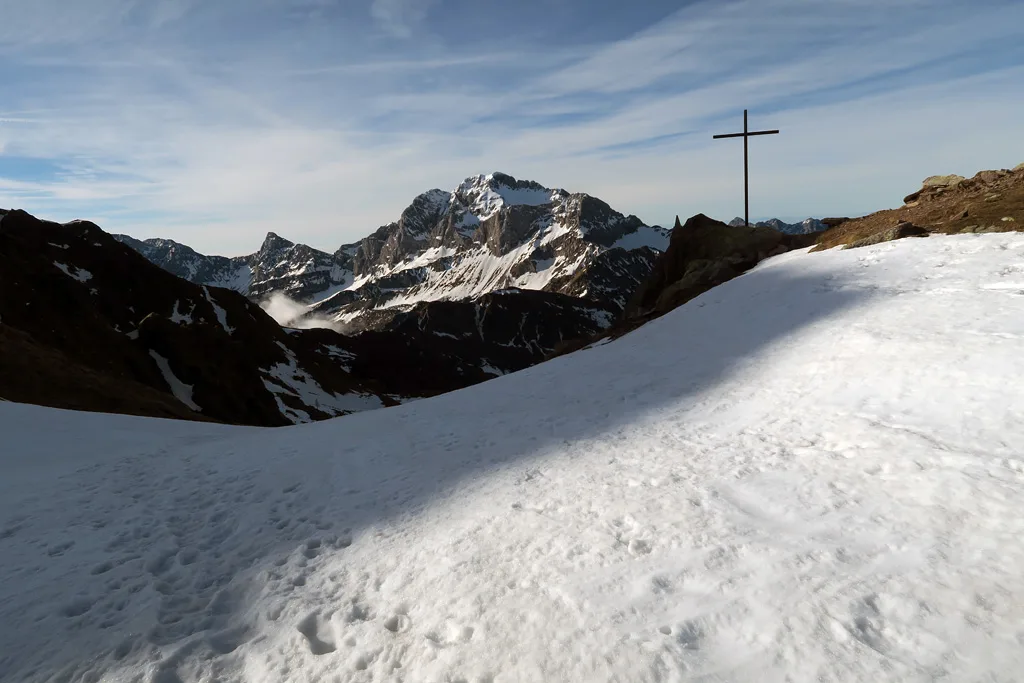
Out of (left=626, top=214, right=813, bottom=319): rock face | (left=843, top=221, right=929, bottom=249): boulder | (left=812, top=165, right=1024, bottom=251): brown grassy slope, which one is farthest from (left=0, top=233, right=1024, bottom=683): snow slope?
(left=626, top=214, right=813, bottom=319): rock face

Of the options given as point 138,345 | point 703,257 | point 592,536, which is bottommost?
point 138,345

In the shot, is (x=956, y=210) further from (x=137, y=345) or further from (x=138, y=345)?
(x=138, y=345)

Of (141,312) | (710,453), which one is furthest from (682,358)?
(141,312)

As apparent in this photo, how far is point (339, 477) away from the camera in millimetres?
10031

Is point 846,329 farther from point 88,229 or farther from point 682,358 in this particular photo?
point 88,229

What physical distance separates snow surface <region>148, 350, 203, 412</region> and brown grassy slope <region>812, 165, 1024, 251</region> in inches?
3278

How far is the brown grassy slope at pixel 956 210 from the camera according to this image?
17.9 m

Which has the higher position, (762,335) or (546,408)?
(762,335)

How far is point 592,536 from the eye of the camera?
6617 millimetres

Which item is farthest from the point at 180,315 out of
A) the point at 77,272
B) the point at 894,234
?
the point at 894,234

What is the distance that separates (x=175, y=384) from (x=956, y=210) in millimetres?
→ 91295

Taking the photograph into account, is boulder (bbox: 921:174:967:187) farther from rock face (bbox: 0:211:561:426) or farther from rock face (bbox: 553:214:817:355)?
rock face (bbox: 0:211:561:426)

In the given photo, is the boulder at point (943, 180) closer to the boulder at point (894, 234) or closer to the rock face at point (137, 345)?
the boulder at point (894, 234)

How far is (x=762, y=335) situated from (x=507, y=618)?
1281cm
